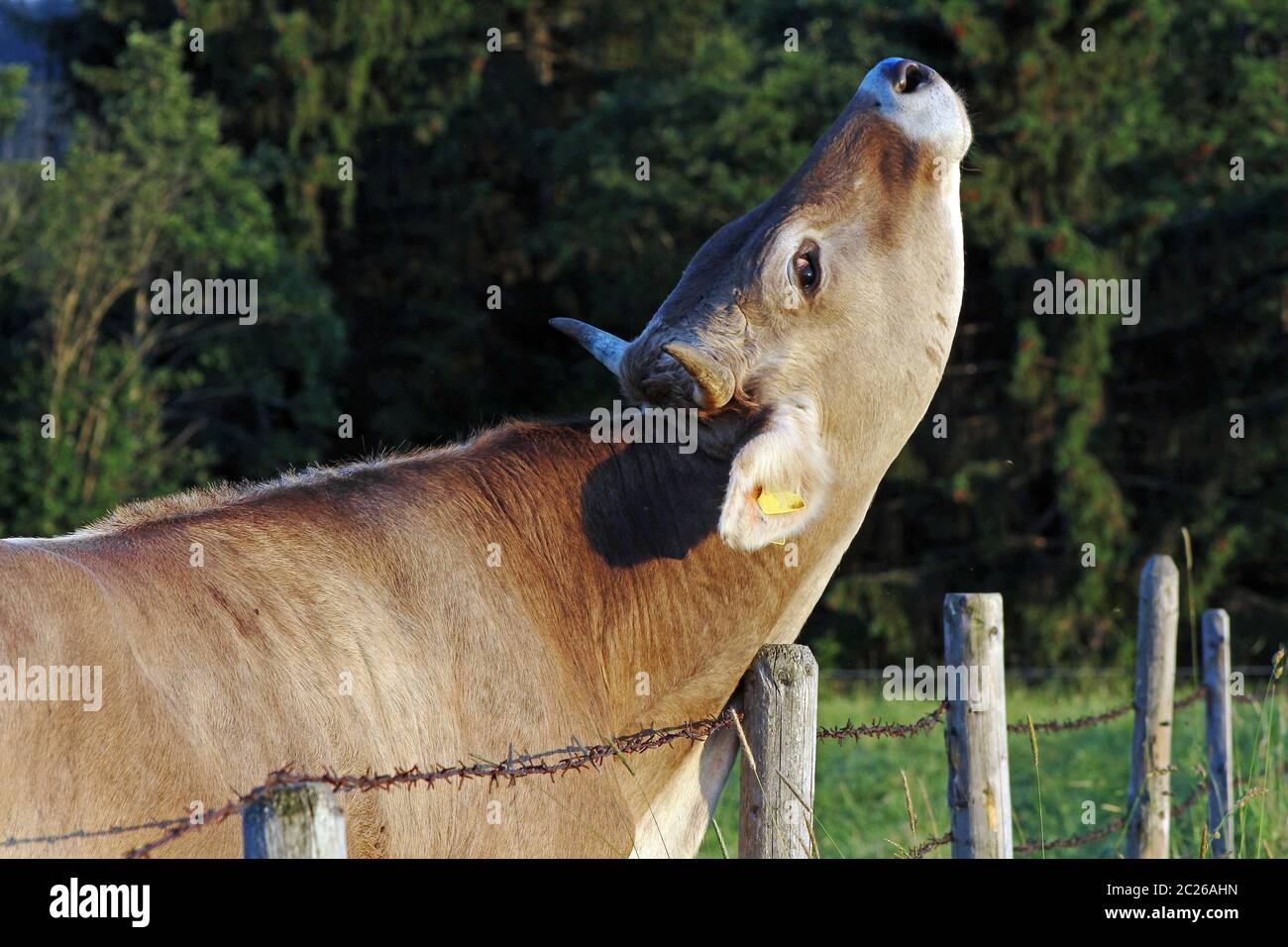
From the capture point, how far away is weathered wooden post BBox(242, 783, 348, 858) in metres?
2.07

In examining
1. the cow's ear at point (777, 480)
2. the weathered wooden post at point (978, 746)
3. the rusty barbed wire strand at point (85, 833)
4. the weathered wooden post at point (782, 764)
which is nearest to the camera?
the rusty barbed wire strand at point (85, 833)

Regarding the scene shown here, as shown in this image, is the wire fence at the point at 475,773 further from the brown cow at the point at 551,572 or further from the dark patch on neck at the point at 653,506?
the dark patch on neck at the point at 653,506

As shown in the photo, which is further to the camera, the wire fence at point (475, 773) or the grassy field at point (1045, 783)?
the grassy field at point (1045, 783)

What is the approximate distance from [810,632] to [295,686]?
19.1 metres

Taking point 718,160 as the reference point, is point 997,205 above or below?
below

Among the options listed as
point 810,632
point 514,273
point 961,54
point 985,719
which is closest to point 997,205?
point 961,54

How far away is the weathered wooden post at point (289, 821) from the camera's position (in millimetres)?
2066

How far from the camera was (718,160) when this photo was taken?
23266mm

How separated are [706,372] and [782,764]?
3.16 feet

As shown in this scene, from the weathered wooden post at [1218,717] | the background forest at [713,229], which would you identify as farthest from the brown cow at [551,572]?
the background forest at [713,229]

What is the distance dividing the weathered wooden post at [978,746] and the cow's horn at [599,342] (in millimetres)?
1204

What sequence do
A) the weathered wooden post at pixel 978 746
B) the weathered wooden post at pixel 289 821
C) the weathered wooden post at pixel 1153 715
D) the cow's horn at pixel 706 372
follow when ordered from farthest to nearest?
the weathered wooden post at pixel 1153 715 < the weathered wooden post at pixel 978 746 < the cow's horn at pixel 706 372 < the weathered wooden post at pixel 289 821
